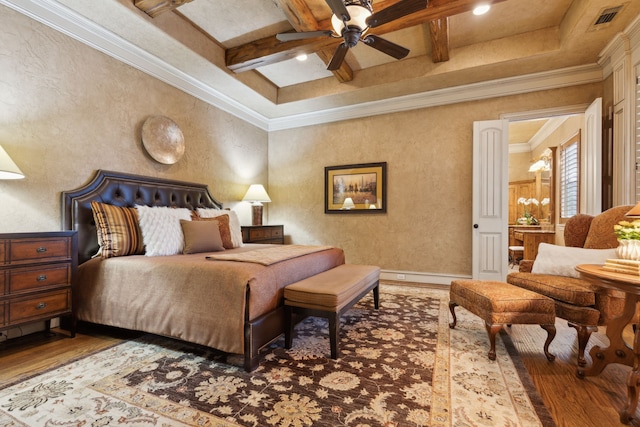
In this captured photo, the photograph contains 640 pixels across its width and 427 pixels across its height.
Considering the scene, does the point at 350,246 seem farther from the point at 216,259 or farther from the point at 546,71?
the point at 546,71

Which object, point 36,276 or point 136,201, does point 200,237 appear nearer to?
point 136,201

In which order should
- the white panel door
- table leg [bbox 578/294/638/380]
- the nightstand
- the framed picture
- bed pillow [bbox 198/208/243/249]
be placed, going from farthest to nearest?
the framed picture
the nightstand
the white panel door
bed pillow [bbox 198/208/243/249]
table leg [bbox 578/294/638/380]

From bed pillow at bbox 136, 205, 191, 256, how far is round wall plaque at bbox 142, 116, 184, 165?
0.82 metres

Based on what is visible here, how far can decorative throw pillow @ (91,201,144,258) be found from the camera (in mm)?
2436

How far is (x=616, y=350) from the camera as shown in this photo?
1656mm

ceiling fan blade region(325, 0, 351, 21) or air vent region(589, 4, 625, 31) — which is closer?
ceiling fan blade region(325, 0, 351, 21)

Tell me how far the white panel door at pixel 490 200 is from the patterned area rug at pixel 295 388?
1.83 m

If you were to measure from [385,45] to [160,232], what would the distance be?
2635mm

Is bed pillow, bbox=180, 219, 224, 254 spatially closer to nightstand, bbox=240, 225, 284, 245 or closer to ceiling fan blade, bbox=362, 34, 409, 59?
nightstand, bbox=240, 225, 284, 245

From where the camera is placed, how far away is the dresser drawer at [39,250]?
1949 millimetres

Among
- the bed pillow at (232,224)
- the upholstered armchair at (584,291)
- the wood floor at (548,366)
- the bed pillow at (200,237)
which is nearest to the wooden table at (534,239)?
the upholstered armchair at (584,291)

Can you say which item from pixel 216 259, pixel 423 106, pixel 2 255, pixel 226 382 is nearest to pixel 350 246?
pixel 423 106

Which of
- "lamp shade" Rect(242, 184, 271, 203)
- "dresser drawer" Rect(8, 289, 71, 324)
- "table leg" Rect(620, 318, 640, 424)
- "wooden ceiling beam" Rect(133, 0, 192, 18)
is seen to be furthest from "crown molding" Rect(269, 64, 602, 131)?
"dresser drawer" Rect(8, 289, 71, 324)

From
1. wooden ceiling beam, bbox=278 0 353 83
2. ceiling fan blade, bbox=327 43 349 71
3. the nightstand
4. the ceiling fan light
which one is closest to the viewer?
the ceiling fan light
